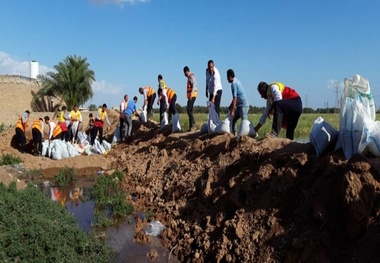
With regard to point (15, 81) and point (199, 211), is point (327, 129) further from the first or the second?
point (15, 81)

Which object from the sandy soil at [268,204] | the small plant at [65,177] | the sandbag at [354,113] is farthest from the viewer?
the small plant at [65,177]

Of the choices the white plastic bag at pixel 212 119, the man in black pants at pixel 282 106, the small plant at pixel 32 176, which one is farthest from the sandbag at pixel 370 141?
the small plant at pixel 32 176

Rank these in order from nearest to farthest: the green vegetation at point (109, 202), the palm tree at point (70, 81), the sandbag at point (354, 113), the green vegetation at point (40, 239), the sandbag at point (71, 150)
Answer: the green vegetation at point (40, 239)
the sandbag at point (354, 113)
the green vegetation at point (109, 202)
the sandbag at point (71, 150)
the palm tree at point (70, 81)

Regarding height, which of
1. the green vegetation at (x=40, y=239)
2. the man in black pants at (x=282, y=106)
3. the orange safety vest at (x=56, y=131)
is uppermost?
the man in black pants at (x=282, y=106)

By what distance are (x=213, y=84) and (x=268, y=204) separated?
4.82 meters

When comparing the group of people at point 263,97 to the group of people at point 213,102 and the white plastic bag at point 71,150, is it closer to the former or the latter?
the group of people at point 213,102

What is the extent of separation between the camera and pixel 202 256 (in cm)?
489

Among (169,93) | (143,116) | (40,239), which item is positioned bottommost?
(40,239)

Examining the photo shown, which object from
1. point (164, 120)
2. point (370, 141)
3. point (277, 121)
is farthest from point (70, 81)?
point (370, 141)

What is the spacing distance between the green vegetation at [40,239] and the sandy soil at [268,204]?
1.15m

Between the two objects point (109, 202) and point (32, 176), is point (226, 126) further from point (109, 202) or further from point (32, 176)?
point (32, 176)

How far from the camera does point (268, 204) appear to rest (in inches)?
194

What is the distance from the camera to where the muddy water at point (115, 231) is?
17.4ft

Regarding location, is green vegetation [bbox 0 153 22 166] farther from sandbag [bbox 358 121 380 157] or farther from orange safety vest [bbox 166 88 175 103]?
sandbag [bbox 358 121 380 157]
